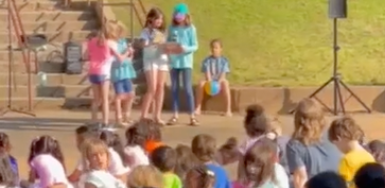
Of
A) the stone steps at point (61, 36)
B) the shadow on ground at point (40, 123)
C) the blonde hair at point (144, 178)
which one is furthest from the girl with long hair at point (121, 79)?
the blonde hair at point (144, 178)

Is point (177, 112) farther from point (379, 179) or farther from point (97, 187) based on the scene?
point (379, 179)

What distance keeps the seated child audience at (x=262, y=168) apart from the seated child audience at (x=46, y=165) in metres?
1.50

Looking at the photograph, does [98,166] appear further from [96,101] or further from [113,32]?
[96,101]

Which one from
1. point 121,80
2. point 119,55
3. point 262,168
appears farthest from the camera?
point 121,80

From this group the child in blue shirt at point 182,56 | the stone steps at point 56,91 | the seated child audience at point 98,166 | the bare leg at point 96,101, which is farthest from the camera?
the stone steps at point 56,91

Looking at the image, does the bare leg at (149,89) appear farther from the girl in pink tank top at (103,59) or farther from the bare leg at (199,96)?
the bare leg at (199,96)

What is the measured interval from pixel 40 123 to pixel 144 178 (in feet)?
32.6

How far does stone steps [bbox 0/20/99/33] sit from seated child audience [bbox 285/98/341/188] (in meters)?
12.5

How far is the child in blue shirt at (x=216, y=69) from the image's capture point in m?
17.5

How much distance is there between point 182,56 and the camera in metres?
16.3

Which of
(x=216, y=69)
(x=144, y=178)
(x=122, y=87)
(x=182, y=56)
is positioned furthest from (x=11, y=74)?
(x=144, y=178)

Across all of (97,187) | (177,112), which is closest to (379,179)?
(97,187)

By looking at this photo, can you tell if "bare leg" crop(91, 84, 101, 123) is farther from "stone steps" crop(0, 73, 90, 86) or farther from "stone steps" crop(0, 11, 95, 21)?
"stone steps" crop(0, 11, 95, 21)

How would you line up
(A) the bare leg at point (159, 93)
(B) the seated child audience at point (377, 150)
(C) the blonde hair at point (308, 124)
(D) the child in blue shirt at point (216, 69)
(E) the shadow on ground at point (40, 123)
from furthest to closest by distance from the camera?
(D) the child in blue shirt at point (216, 69), (E) the shadow on ground at point (40, 123), (A) the bare leg at point (159, 93), (B) the seated child audience at point (377, 150), (C) the blonde hair at point (308, 124)
